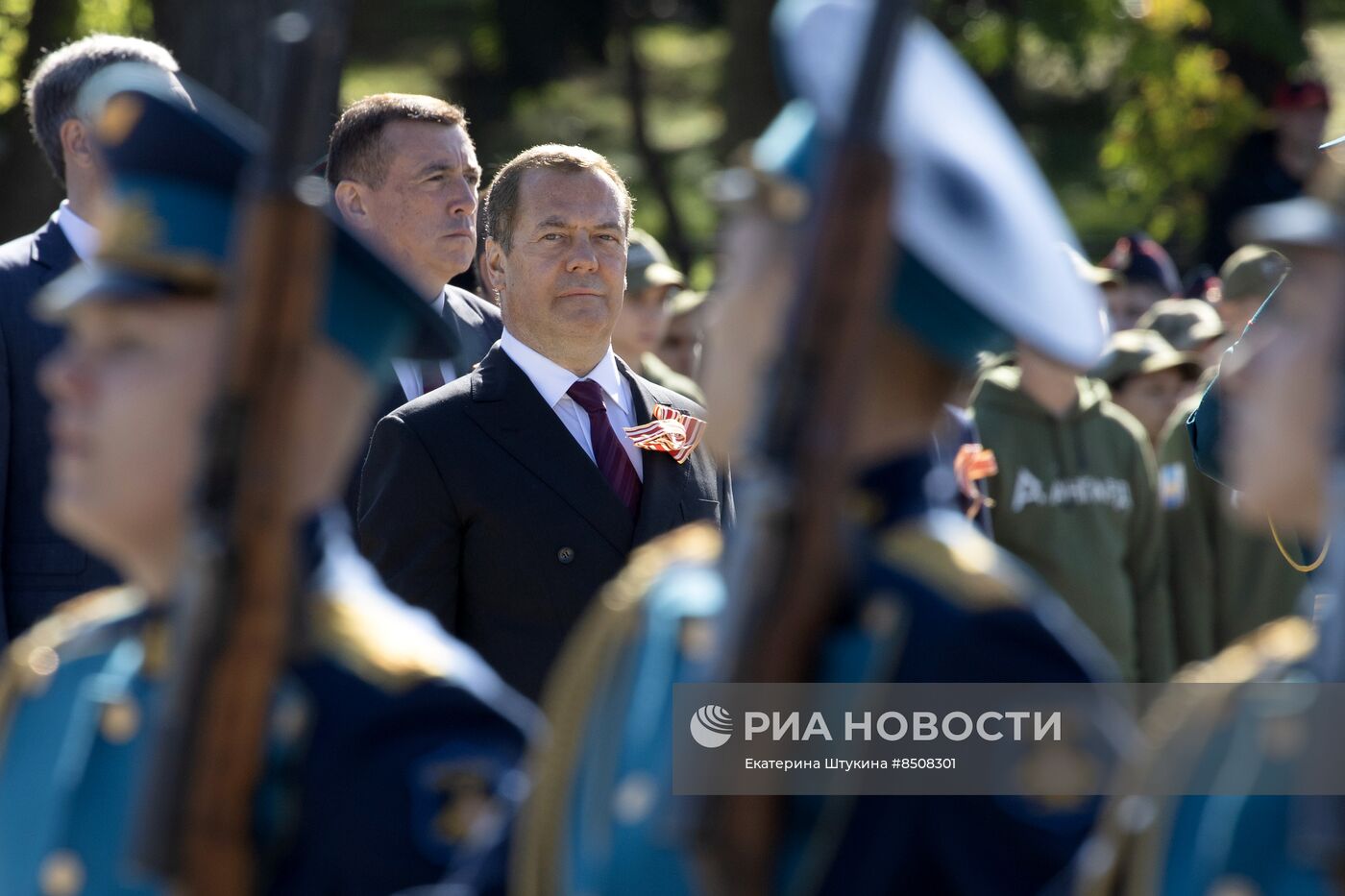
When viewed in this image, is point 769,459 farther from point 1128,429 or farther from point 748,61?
point 748,61

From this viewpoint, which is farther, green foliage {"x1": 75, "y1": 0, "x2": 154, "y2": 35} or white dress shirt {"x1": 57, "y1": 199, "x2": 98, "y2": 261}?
green foliage {"x1": 75, "y1": 0, "x2": 154, "y2": 35}

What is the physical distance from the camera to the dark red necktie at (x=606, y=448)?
4.80 metres

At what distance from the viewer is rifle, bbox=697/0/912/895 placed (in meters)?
1.98

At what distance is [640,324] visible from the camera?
26.4 feet

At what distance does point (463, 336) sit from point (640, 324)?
255 cm

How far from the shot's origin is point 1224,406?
172 inches

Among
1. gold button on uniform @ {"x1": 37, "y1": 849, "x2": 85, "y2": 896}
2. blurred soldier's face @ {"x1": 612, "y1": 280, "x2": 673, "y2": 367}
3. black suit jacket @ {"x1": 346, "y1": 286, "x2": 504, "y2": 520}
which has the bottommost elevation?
blurred soldier's face @ {"x1": 612, "y1": 280, "x2": 673, "y2": 367}

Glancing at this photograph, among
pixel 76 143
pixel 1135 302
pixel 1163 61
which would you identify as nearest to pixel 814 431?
pixel 76 143

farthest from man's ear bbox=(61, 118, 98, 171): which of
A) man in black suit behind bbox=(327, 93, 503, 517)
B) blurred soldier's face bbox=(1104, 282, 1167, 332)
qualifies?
blurred soldier's face bbox=(1104, 282, 1167, 332)

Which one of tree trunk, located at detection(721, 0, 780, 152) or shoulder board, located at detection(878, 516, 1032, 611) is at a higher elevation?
shoulder board, located at detection(878, 516, 1032, 611)

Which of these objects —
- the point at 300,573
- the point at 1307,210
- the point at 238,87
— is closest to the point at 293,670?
the point at 300,573

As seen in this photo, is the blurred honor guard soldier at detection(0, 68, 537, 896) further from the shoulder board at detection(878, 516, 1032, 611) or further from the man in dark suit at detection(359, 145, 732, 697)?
the man in dark suit at detection(359, 145, 732, 697)

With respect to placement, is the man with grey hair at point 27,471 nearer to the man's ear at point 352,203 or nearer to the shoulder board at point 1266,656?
the man's ear at point 352,203

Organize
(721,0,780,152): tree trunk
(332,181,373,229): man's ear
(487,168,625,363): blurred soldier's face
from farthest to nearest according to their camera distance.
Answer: (721,0,780,152): tree trunk < (332,181,373,229): man's ear < (487,168,625,363): blurred soldier's face
